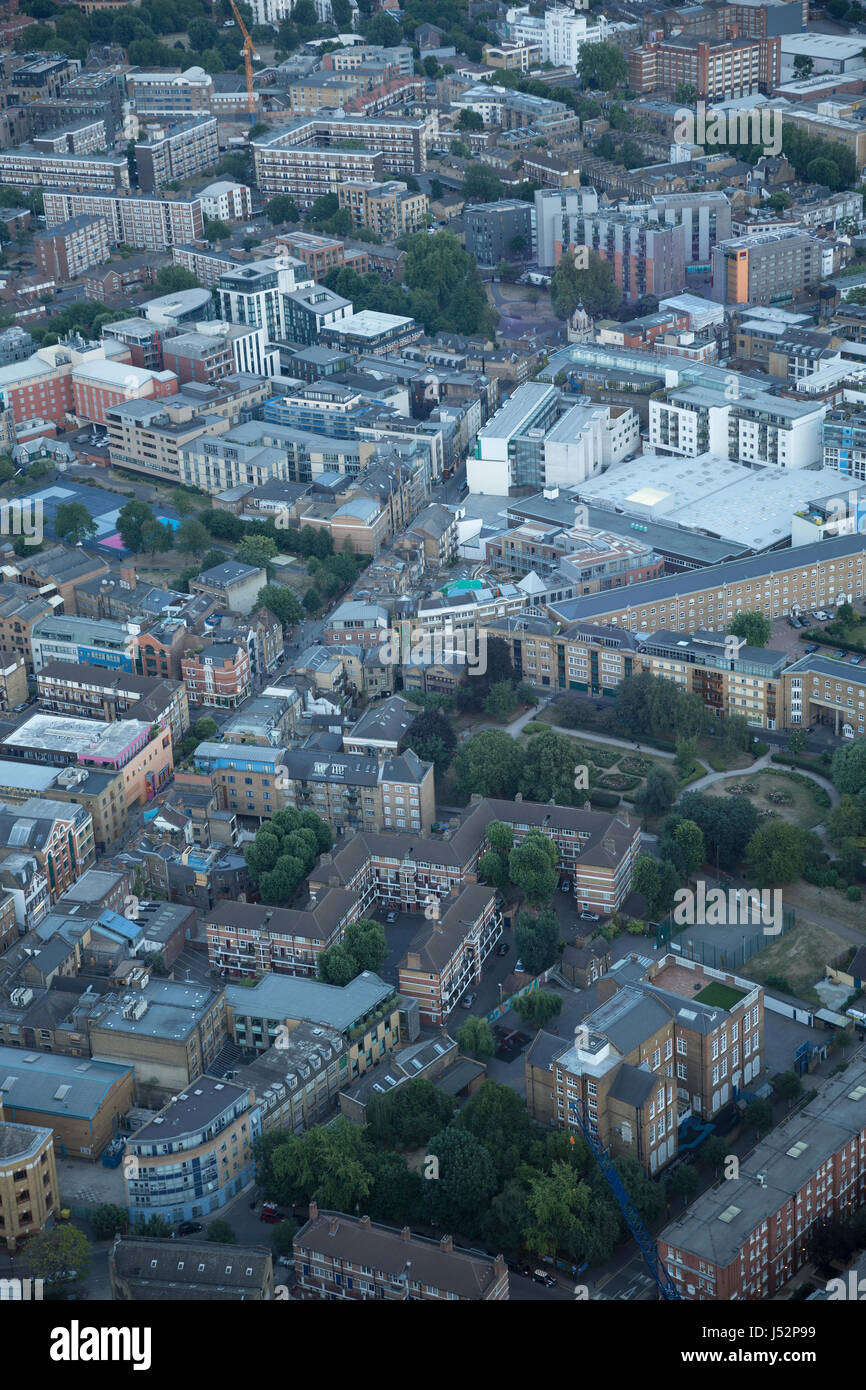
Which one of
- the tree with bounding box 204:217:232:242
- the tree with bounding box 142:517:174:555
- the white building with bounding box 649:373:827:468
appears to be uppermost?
the tree with bounding box 204:217:232:242

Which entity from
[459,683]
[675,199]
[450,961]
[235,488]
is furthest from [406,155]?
[450,961]

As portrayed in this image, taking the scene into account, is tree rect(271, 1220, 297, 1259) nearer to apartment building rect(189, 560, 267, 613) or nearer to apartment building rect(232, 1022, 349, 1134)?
apartment building rect(232, 1022, 349, 1134)

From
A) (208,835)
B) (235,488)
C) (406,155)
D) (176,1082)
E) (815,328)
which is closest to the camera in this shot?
(176,1082)

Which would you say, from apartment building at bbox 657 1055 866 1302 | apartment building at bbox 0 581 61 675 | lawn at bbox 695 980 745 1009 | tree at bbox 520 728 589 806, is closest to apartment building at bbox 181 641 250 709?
apartment building at bbox 0 581 61 675

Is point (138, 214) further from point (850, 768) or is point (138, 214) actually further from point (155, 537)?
point (850, 768)

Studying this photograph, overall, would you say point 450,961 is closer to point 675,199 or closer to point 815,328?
point 815,328

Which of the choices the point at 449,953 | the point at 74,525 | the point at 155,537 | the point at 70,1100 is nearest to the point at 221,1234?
the point at 70,1100
